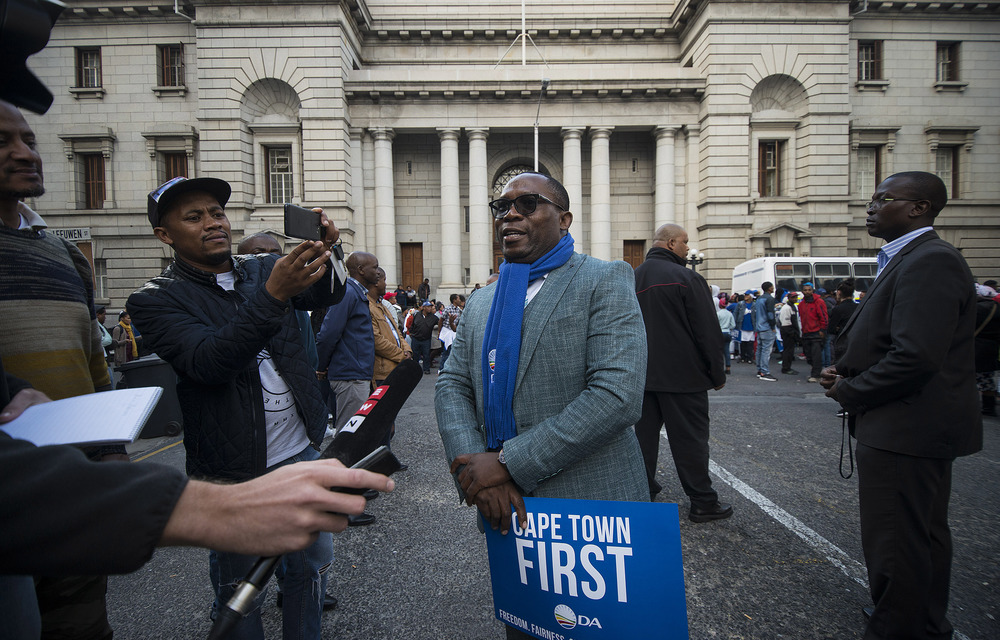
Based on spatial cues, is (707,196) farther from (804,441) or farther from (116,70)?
(116,70)

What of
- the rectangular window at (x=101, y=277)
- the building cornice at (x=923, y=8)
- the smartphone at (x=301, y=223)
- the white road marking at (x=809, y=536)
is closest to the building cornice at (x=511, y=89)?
the building cornice at (x=923, y=8)

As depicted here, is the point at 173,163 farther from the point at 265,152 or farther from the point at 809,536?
the point at 809,536

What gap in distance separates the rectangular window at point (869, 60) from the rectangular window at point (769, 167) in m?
5.86

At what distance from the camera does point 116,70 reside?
78.8 ft

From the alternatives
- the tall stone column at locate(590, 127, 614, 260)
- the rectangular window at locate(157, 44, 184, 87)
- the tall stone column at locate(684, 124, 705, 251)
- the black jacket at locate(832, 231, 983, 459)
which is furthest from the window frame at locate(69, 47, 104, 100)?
the black jacket at locate(832, 231, 983, 459)

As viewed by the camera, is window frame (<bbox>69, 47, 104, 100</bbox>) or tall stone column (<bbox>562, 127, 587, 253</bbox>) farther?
tall stone column (<bbox>562, 127, 587, 253</bbox>)

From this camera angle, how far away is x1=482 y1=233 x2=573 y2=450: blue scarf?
188cm

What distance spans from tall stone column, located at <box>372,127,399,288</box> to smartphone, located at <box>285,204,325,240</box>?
74.0 feet

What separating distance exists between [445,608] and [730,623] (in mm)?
1550

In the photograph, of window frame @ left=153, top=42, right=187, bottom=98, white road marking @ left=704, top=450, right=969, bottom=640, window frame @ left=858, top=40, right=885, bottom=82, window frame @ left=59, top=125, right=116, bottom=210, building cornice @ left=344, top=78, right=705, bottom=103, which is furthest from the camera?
window frame @ left=858, top=40, right=885, bottom=82

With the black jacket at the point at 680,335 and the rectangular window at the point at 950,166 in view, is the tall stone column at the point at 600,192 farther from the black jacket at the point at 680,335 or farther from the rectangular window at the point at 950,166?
the black jacket at the point at 680,335

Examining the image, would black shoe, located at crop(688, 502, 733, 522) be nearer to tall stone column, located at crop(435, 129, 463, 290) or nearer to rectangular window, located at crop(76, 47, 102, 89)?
tall stone column, located at crop(435, 129, 463, 290)

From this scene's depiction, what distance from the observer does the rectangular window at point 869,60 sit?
81.9ft

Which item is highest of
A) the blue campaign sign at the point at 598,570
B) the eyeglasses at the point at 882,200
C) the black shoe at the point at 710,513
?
the eyeglasses at the point at 882,200
